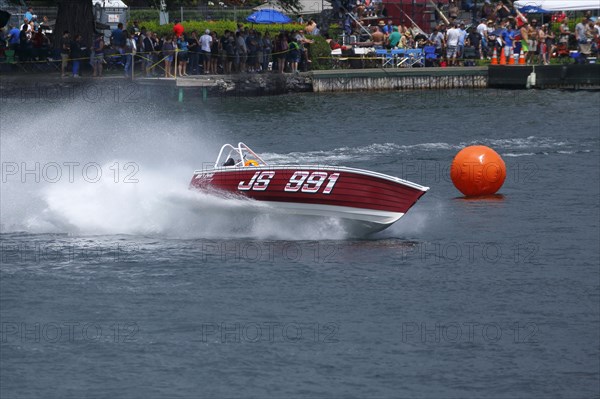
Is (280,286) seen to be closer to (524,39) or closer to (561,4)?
→ (524,39)

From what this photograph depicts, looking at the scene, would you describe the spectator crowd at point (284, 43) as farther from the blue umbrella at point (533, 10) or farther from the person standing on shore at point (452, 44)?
the blue umbrella at point (533, 10)

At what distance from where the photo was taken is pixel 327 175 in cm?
1920

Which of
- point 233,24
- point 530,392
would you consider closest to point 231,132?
point 233,24

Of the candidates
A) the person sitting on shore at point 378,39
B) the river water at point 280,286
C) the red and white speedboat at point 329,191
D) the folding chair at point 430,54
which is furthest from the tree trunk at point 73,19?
the red and white speedboat at point 329,191

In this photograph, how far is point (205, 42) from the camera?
4416 cm

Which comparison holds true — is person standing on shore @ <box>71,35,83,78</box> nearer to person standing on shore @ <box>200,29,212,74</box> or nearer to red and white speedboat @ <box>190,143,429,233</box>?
person standing on shore @ <box>200,29,212,74</box>

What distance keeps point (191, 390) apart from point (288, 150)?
1912 cm

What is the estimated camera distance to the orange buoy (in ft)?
82.7

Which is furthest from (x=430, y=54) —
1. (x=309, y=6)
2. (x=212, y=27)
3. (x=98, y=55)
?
(x=98, y=55)

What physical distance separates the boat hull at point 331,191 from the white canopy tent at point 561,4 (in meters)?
35.3

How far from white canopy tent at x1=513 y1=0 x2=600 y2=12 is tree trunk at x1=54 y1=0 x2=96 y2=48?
20935 millimetres

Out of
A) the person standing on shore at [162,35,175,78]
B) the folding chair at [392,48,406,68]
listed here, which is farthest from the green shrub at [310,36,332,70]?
the person standing on shore at [162,35,175,78]

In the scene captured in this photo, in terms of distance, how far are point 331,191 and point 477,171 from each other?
698 cm

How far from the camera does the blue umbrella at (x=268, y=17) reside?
51.5 meters
